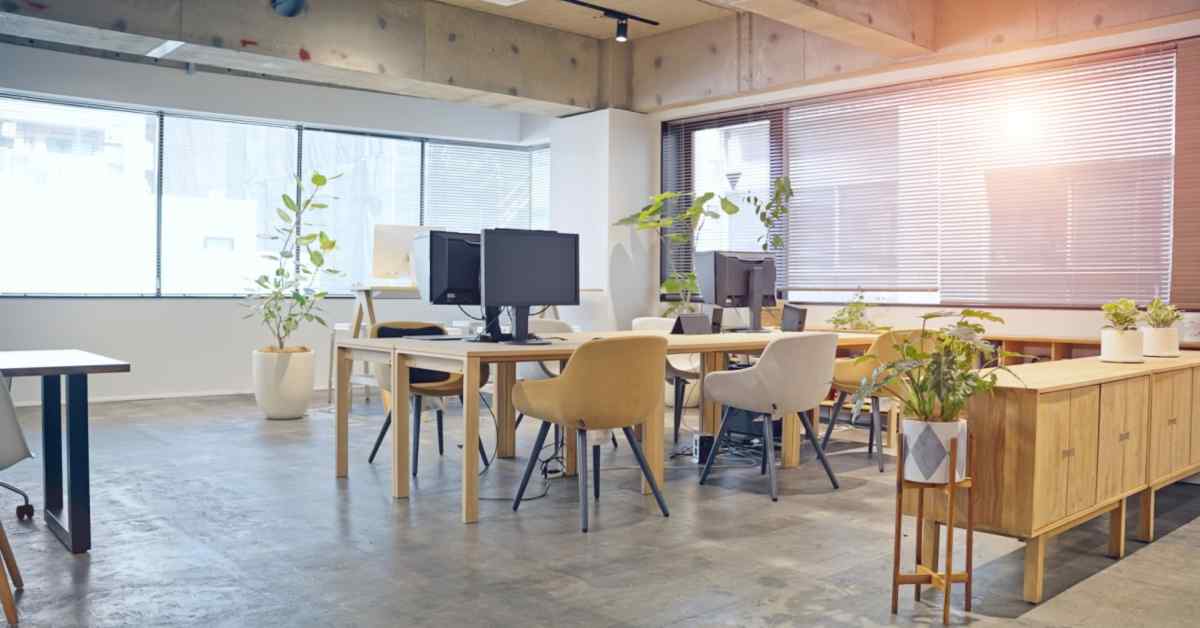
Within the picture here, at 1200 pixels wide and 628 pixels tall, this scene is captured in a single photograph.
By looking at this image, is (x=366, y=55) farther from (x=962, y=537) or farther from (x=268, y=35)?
(x=962, y=537)

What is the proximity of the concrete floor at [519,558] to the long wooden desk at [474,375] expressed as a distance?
0.17m

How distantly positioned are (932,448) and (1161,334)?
2047mm

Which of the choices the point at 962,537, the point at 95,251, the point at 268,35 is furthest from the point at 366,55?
the point at 962,537

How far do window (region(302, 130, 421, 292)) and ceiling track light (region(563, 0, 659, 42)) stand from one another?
2.97 m

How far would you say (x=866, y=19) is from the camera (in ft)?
19.5

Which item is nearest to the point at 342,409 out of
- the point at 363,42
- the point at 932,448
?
the point at 932,448

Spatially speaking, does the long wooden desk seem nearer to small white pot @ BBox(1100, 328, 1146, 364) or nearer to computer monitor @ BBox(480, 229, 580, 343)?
computer monitor @ BBox(480, 229, 580, 343)

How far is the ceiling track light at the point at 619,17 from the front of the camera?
7.13 metres

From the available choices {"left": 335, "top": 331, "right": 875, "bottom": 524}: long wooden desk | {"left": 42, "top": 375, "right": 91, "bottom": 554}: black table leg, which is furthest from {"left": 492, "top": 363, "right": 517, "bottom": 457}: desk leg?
{"left": 42, "top": 375, "right": 91, "bottom": 554}: black table leg

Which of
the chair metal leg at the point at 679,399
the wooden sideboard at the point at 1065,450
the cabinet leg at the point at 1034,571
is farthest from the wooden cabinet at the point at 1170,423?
the chair metal leg at the point at 679,399

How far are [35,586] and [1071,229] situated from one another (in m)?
5.72

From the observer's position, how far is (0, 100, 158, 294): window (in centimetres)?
764

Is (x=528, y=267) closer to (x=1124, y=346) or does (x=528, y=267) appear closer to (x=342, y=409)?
Result: (x=342, y=409)

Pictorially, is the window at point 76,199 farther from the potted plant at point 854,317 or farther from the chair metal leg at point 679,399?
the potted plant at point 854,317
